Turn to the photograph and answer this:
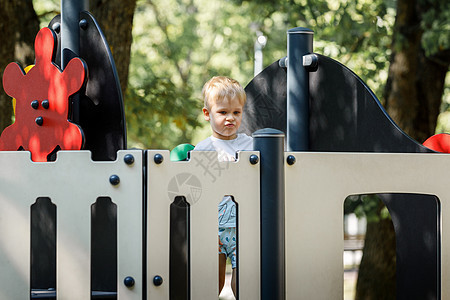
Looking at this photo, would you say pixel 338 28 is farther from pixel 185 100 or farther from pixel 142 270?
pixel 142 270

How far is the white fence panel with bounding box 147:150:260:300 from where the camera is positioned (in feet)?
9.87

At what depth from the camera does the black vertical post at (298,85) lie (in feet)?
13.2

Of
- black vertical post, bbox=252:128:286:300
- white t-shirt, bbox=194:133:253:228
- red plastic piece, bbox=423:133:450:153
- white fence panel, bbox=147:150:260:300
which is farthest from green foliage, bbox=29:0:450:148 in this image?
white fence panel, bbox=147:150:260:300

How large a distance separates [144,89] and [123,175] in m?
6.15

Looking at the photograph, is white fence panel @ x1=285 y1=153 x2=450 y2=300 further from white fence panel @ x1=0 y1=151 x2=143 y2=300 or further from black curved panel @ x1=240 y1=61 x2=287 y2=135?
black curved panel @ x1=240 y1=61 x2=287 y2=135

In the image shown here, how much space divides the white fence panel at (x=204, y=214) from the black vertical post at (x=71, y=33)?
0.80 metres

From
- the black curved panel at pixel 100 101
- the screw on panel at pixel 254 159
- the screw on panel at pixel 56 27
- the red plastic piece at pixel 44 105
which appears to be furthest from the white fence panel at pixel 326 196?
the screw on panel at pixel 56 27

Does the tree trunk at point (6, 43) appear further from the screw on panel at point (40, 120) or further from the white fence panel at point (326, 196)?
the white fence panel at point (326, 196)

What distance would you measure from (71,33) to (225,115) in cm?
91

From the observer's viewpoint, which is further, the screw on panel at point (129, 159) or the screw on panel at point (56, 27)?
the screw on panel at point (56, 27)

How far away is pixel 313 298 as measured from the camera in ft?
10.8

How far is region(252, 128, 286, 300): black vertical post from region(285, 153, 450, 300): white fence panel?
78mm

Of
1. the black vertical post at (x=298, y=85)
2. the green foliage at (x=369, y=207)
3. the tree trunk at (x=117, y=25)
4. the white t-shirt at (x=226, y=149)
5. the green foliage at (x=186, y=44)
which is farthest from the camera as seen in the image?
the green foliage at (x=186, y=44)

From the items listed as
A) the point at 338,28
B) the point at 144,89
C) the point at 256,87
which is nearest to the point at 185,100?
the point at 144,89
